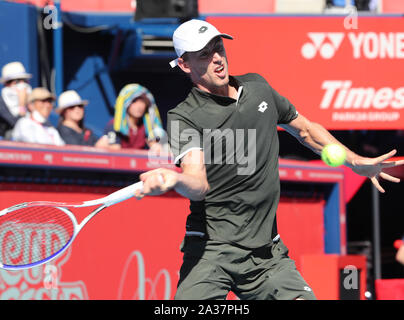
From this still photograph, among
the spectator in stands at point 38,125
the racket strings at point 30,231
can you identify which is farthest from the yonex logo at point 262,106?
the spectator in stands at point 38,125

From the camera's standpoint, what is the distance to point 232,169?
4.93 meters

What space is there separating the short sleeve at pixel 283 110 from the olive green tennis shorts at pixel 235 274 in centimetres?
81

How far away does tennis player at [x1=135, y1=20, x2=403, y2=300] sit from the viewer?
4898mm

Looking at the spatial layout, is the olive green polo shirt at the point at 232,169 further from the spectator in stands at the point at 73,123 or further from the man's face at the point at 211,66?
the spectator in stands at the point at 73,123

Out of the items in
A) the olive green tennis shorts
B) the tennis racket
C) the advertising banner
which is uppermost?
the advertising banner

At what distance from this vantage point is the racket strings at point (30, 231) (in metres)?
5.37

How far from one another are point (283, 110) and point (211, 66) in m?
0.56

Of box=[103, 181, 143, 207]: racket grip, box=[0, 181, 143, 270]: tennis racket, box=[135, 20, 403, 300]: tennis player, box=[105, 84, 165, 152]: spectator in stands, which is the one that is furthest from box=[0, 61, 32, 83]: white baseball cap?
box=[103, 181, 143, 207]: racket grip

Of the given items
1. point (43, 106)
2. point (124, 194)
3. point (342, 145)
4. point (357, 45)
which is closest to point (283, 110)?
point (342, 145)

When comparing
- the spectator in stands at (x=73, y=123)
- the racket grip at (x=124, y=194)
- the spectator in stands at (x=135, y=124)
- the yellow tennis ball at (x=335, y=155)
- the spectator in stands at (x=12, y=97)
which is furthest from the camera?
the spectator in stands at (x=135, y=124)

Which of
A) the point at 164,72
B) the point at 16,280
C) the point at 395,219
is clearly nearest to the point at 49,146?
the point at 16,280

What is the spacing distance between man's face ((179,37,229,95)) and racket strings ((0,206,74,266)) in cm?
119

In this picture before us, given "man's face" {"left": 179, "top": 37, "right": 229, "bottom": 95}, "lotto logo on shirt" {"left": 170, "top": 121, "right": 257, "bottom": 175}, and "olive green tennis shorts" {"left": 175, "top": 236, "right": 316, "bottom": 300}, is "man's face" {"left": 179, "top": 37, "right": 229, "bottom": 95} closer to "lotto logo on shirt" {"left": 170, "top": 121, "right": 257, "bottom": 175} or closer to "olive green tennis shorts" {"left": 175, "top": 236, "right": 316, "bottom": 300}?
"lotto logo on shirt" {"left": 170, "top": 121, "right": 257, "bottom": 175}

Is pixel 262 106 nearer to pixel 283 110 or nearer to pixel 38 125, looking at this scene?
pixel 283 110
